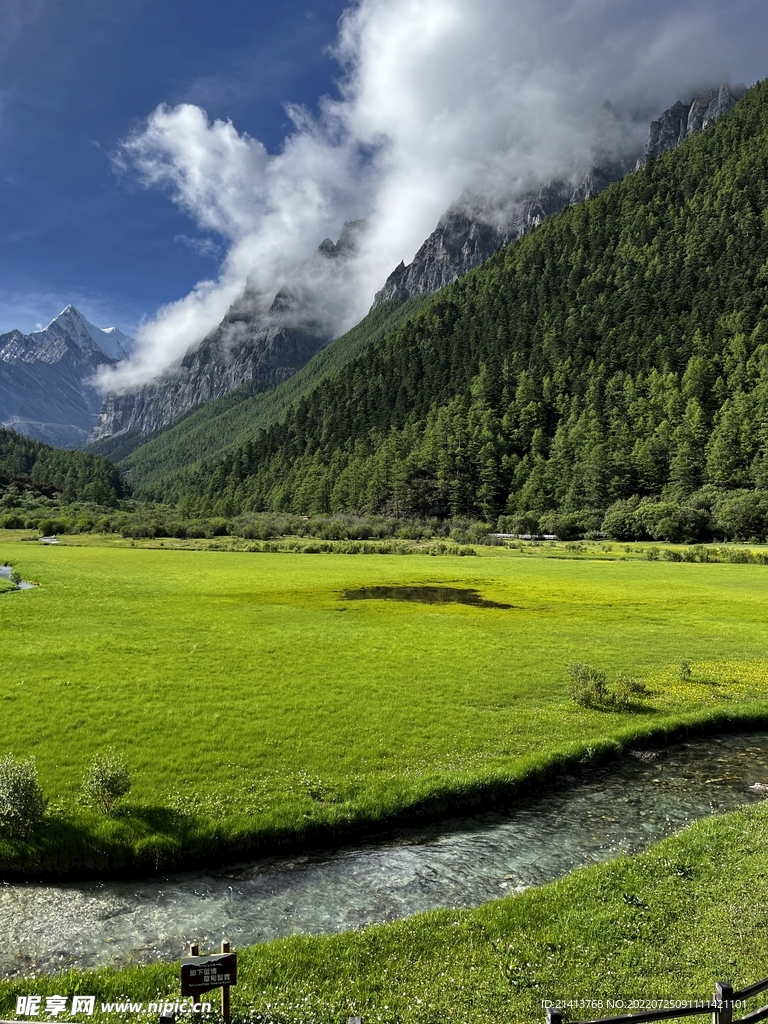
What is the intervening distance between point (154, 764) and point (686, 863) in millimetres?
17264

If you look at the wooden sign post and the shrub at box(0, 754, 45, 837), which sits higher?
the wooden sign post

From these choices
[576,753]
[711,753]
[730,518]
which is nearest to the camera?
[576,753]

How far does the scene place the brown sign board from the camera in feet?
23.0

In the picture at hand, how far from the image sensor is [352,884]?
1459 centimetres

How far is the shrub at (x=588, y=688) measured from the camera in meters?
27.6

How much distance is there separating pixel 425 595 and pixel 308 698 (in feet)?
126

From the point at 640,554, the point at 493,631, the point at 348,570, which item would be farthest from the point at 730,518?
the point at 493,631

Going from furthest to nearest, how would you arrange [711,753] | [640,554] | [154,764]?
[640,554], [711,753], [154,764]

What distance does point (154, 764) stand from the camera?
64.1ft

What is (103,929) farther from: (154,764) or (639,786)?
(639,786)

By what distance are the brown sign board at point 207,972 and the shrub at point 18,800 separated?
1084cm

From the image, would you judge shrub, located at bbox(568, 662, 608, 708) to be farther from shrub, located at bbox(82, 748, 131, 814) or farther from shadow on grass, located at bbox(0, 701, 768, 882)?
shrub, located at bbox(82, 748, 131, 814)

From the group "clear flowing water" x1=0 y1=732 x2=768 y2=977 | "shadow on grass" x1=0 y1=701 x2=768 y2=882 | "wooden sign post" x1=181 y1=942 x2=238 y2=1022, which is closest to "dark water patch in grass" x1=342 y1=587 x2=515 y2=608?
"clear flowing water" x1=0 y1=732 x2=768 y2=977

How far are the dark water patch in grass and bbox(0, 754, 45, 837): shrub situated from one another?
1789 inches
